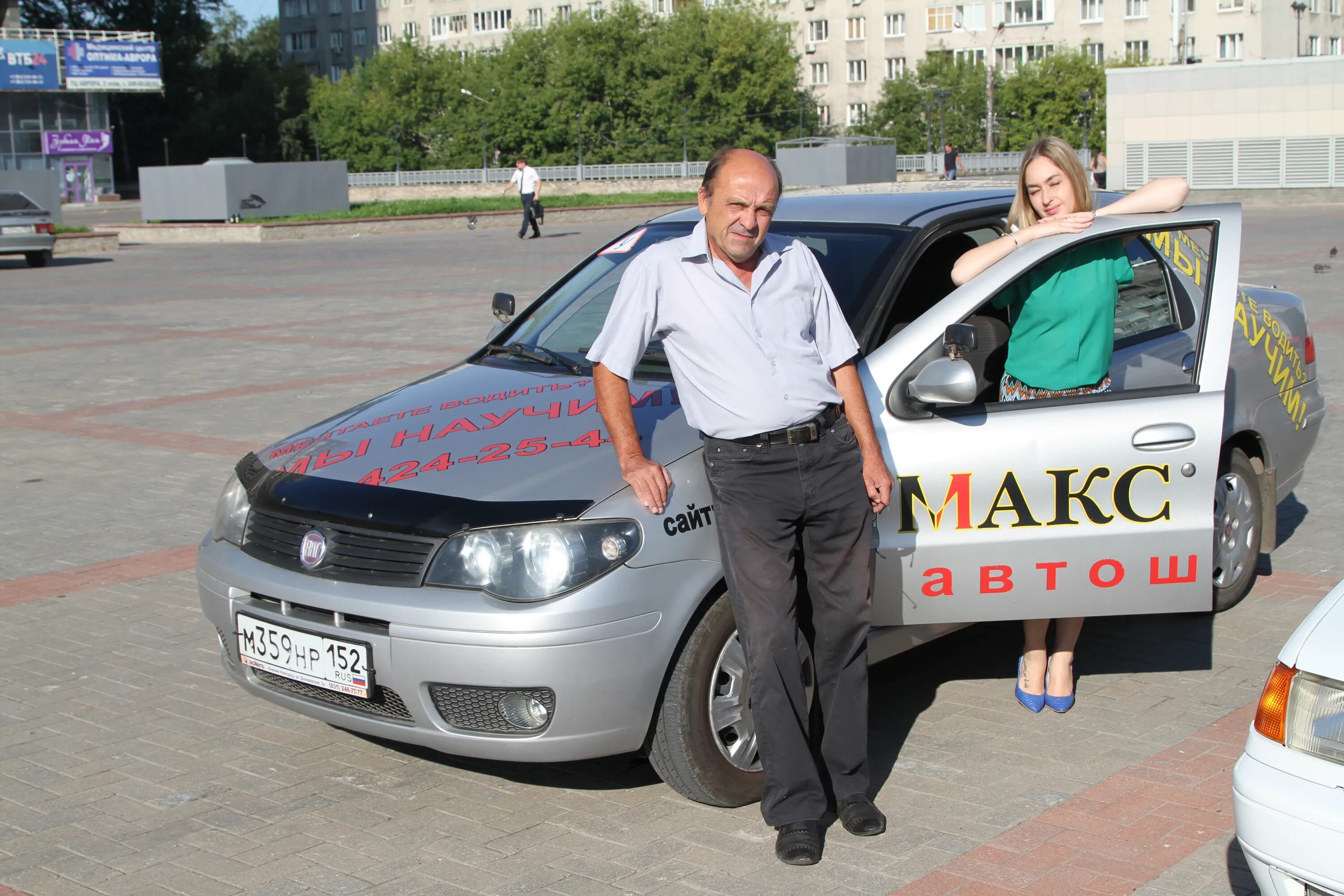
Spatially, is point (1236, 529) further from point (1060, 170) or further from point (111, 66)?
point (111, 66)

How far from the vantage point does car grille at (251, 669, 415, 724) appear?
3928mm

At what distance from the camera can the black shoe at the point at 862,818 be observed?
12.8 feet

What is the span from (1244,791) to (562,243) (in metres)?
29.4

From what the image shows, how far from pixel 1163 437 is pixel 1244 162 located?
45.9m

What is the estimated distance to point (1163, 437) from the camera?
14.3ft

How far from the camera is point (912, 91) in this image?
8750cm

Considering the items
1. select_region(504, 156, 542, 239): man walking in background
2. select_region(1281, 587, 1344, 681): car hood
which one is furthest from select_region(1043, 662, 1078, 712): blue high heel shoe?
select_region(504, 156, 542, 239): man walking in background

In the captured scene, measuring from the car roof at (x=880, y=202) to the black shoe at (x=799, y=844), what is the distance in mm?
2106

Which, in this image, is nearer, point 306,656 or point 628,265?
point 306,656

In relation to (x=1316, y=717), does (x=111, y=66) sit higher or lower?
higher

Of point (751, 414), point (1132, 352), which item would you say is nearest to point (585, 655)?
point (751, 414)

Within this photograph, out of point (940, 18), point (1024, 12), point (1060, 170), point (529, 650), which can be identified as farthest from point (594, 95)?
point (529, 650)

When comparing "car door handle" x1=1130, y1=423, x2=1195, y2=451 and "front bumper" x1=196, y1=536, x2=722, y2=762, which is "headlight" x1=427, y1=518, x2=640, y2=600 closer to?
"front bumper" x1=196, y1=536, x2=722, y2=762

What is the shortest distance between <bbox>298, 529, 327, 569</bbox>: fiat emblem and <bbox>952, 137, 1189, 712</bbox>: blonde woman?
6.84 feet
